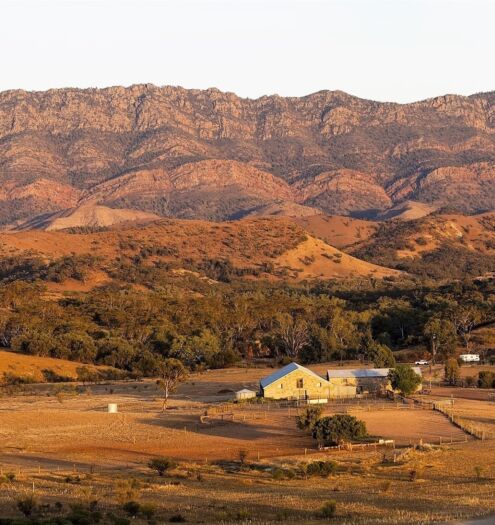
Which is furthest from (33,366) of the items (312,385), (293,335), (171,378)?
(312,385)

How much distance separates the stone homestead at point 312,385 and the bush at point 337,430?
54.0 ft

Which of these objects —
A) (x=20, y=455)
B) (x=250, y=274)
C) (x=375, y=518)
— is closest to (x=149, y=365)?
(x=20, y=455)

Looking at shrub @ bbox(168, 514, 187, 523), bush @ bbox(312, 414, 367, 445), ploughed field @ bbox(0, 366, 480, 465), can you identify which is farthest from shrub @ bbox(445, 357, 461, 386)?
shrub @ bbox(168, 514, 187, 523)

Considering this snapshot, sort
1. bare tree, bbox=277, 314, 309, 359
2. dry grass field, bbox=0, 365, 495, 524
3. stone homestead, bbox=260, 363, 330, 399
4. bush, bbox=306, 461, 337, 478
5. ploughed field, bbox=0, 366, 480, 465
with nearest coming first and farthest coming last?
1. dry grass field, bbox=0, 365, 495, 524
2. bush, bbox=306, 461, 337, 478
3. ploughed field, bbox=0, 366, 480, 465
4. stone homestead, bbox=260, 363, 330, 399
5. bare tree, bbox=277, 314, 309, 359

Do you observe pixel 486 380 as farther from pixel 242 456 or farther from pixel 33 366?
pixel 33 366

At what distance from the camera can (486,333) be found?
9394cm

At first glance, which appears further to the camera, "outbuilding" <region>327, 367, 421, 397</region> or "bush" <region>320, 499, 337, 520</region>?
"outbuilding" <region>327, 367, 421, 397</region>

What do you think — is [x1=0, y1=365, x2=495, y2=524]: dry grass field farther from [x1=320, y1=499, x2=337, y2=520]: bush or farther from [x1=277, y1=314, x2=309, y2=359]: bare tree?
[x1=277, y1=314, x2=309, y2=359]: bare tree

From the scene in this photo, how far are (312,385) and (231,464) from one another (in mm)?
21895

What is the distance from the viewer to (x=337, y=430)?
44.0 meters

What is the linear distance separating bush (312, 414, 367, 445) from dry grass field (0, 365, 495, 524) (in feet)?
2.79

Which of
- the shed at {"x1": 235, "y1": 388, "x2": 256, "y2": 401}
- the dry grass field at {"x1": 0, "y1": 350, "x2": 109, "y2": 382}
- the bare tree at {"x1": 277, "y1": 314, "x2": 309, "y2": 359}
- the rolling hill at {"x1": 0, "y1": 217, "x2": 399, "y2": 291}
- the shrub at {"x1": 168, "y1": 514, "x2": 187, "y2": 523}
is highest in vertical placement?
the rolling hill at {"x1": 0, "y1": 217, "x2": 399, "y2": 291}

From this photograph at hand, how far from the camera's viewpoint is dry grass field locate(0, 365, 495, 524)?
101ft

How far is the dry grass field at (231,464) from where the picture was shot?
3083 cm
